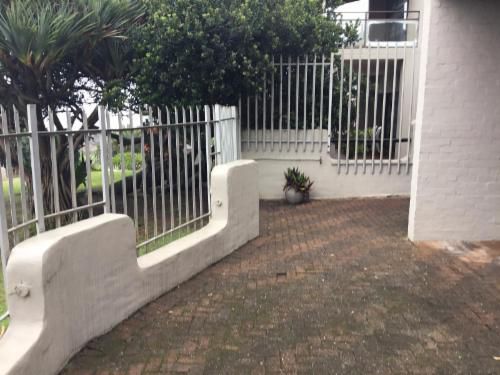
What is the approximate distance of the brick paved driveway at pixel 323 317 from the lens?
3.14 meters

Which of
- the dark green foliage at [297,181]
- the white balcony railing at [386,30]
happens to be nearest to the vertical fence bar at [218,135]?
the dark green foliage at [297,181]

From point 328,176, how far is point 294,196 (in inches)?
36.8

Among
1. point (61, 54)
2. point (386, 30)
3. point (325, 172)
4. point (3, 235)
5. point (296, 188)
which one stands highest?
point (386, 30)

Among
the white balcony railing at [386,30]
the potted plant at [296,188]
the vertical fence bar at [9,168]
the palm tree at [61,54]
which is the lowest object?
the potted plant at [296,188]

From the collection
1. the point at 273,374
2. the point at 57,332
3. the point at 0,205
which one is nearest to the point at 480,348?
the point at 273,374

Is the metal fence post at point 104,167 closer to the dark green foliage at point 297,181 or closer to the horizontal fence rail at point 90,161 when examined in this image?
the horizontal fence rail at point 90,161

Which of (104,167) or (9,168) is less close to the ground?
(9,168)

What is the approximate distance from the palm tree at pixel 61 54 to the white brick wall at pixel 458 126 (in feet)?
13.9

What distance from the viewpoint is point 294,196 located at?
8.77 metres

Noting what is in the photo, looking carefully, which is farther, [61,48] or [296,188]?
[296,188]

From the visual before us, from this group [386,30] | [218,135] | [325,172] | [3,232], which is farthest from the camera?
[386,30]

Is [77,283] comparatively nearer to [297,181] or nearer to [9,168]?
[9,168]

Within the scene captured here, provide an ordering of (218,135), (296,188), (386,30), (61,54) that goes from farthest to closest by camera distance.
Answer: (386,30) < (296,188) < (61,54) < (218,135)

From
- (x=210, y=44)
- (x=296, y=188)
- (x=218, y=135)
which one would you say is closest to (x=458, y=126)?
(x=218, y=135)
